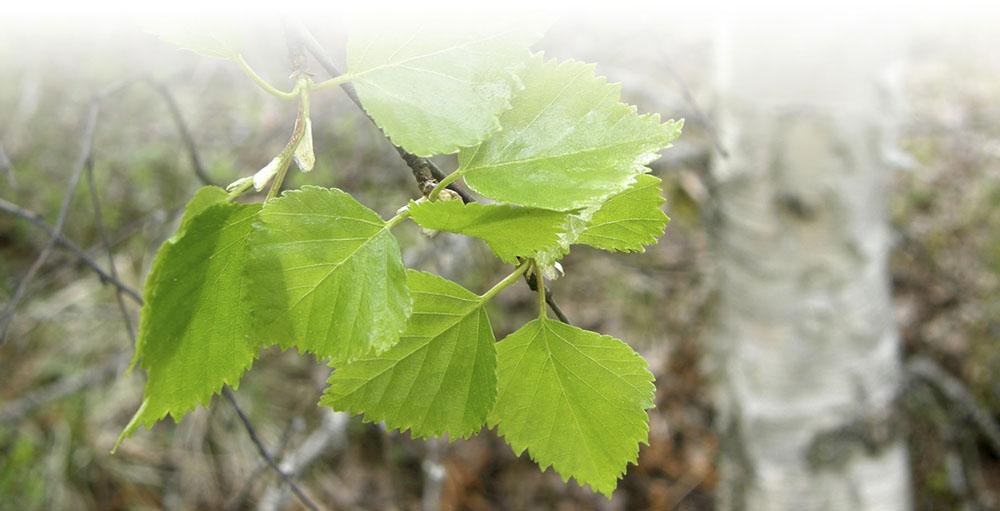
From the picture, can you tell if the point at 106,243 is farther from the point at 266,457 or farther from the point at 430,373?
the point at 430,373

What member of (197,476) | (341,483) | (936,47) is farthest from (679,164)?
(936,47)

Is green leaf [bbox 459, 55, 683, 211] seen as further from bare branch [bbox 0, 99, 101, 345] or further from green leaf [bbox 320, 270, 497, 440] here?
bare branch [bbox 0, 99, 101, 345]

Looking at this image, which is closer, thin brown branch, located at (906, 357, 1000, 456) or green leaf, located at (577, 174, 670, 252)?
green leaf, located at (577, 174, 670, 252)

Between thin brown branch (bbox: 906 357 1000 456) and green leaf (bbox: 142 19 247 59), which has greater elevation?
green leaf (bbox: 142 19 247 59)

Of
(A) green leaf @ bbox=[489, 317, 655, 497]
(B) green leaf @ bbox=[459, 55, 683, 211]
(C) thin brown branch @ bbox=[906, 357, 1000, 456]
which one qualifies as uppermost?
(B) green leaf @ bbox=[459, 55, 683, 211]

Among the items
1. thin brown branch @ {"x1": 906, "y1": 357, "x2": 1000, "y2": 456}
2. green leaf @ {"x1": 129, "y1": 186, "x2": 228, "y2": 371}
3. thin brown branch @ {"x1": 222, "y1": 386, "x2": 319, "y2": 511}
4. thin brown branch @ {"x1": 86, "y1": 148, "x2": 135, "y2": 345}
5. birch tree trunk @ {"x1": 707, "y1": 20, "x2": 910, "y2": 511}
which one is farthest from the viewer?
thin brown branch @ {"x1": 906, "y1": 357, "x2": 1000, "y2": 456}

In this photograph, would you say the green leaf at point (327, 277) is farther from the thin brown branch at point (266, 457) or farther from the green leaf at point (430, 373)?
the thin brown branch at point (266, 457)

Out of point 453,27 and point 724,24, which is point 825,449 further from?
point 453,27

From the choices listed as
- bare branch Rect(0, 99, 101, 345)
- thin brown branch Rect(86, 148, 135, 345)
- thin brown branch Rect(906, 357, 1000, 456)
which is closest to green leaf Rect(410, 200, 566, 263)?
thin brown branch Rect(86, 148, 135, 345)

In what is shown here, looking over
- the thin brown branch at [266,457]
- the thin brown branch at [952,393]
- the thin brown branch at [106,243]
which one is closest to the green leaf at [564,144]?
the thin brown branch at [266,457]
